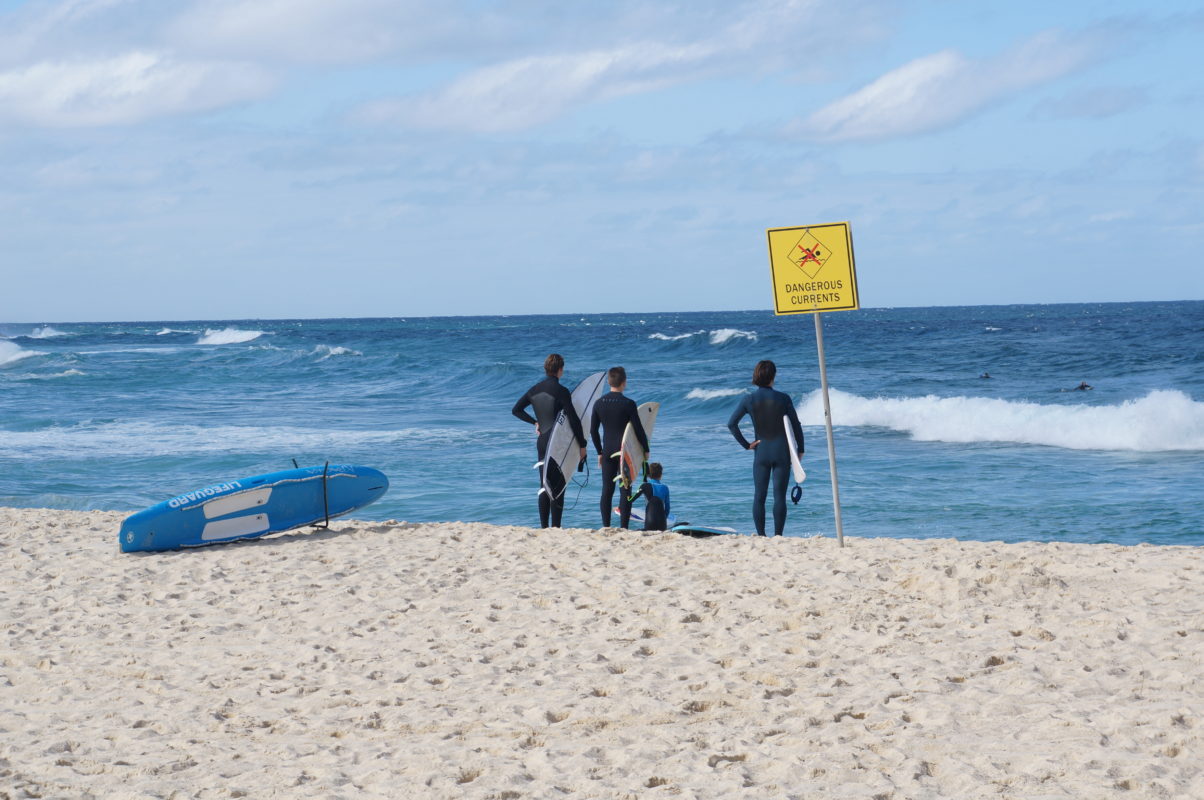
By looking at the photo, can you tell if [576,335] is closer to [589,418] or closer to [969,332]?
[969,332]

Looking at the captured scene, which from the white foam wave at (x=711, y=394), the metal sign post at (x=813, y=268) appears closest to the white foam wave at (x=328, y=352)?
the white foam wave at (x=711, y=394)

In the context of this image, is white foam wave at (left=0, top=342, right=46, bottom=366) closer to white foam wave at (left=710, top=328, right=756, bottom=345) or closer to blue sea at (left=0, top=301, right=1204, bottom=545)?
blue sea at (left=0, top=301, right=1204, bottom=545)

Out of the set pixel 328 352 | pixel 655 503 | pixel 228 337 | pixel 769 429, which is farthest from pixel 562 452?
pixel 228 337

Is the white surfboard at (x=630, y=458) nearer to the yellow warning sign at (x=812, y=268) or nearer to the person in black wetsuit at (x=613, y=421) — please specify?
the person in black wetsuit at (x=613, y=421)

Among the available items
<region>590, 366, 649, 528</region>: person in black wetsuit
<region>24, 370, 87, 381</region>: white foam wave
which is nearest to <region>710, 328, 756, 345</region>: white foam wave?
<region>24, 370, 87, 381</region>: white foam wave

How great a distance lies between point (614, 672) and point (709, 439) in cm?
1328

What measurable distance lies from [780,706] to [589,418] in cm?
496

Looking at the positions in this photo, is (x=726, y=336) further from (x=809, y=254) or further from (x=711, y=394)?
(x=809, y=254)

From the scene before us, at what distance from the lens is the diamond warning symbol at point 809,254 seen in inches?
292

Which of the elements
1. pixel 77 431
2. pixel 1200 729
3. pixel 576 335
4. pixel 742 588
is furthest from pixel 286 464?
pixel 576 335

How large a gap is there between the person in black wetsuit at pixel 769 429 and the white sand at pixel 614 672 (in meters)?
0.56

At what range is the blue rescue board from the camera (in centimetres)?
863

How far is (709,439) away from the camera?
18.5m

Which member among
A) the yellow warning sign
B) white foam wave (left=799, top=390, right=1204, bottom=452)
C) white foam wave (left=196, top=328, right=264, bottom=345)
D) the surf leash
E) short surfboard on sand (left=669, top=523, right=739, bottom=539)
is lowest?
white foam wave (left=799, top=390, right=1204, bottom=452)
